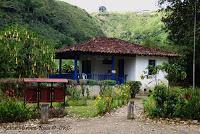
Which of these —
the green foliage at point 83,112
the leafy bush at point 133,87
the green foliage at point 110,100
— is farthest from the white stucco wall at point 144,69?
the green foliage at point 83,112

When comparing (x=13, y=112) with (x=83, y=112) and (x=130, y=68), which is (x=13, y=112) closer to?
(x=83, y=112)

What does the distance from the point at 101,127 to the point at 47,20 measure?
69721 millimetres

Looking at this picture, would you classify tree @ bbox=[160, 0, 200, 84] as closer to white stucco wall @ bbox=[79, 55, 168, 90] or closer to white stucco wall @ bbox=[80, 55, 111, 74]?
white stucco wall @ bbox=[79, 55, 168, 90]

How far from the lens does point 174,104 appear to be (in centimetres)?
1839

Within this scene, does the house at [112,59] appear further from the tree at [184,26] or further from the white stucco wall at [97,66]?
the tree at [184,26]

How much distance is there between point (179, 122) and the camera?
→ 1777 centimetres

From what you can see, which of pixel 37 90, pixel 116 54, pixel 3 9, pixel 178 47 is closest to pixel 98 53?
pixel 116 54

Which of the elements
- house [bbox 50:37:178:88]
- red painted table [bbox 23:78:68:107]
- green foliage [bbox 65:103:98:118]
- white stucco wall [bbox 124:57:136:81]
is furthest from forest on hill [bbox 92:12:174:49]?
red painted table [bbox 23:78:68:107]

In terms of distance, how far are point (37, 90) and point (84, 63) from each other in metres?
20.2

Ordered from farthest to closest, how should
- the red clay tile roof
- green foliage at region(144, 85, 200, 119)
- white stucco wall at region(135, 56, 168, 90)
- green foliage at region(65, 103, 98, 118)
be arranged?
1. white stucco wall at region(135, 56, 168, 90)
2. the red clay tile roof
3. green foliage at region(65, 103, 98, 118)
4. green foliage at region(144, 85, 200, 119)

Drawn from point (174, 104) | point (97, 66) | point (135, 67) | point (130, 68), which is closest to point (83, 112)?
point (174, 104)

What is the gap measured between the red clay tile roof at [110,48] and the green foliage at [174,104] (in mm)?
16562

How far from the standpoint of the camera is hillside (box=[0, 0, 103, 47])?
245ft

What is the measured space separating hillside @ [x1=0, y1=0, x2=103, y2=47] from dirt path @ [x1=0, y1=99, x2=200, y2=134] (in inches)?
1901
